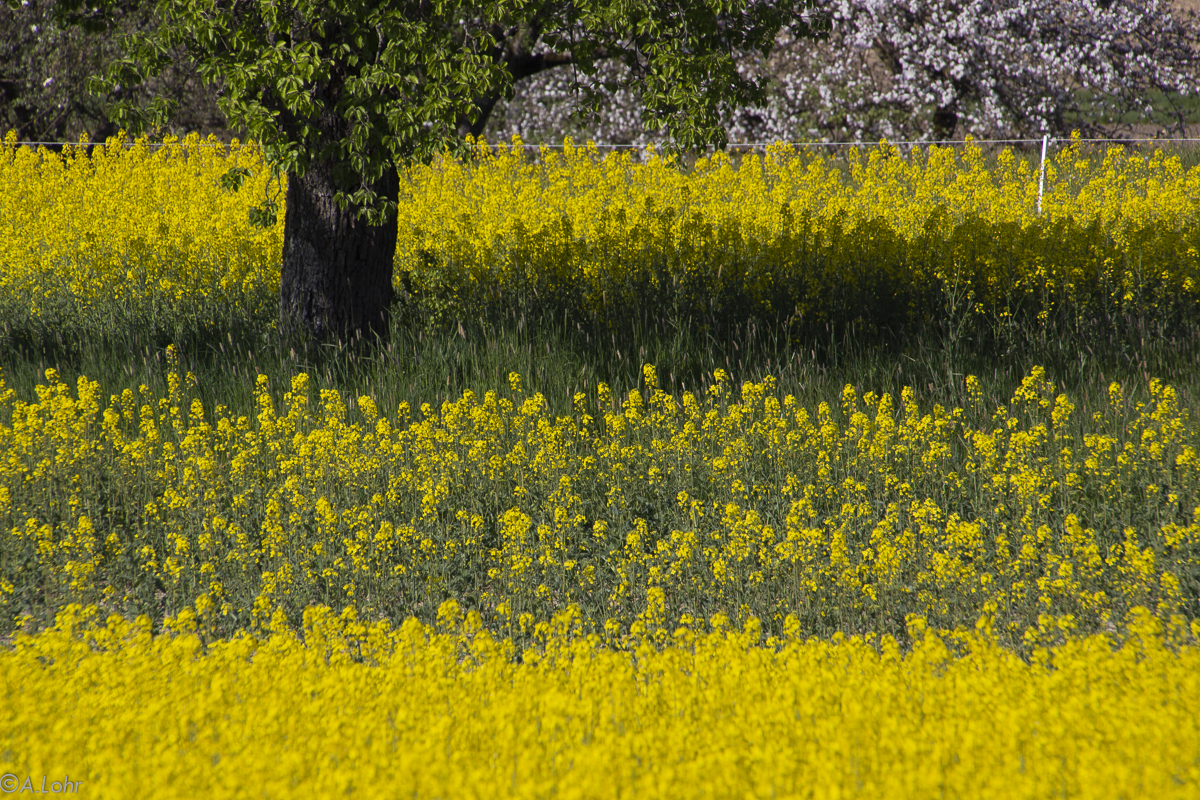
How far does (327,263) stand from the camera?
6520 millimetres

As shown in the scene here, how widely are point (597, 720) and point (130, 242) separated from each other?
7.93m

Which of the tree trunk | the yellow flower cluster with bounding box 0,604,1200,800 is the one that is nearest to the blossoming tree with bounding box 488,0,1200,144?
the tree trunk

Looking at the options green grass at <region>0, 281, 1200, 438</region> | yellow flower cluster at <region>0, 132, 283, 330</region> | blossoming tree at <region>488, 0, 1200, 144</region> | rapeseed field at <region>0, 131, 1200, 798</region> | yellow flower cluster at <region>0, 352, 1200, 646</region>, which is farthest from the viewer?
blossoming tree at <region>488, 0, 1200, 144</region>

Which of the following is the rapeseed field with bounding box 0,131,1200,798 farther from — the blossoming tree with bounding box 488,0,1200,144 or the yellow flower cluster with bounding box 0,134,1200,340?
the blossoming tree with bounding box 488,0,1200,144

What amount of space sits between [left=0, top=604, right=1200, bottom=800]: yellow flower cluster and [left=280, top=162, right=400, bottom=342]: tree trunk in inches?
146

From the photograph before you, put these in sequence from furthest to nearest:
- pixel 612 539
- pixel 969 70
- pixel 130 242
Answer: pixel 969 70 → pixel 130 242 → pixel 612 539

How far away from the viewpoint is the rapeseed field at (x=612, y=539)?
7.70ft

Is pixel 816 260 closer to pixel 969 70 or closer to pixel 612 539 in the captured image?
pixel 612 539

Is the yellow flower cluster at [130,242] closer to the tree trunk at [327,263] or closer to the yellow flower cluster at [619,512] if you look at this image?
the tree trunk at [327,263]

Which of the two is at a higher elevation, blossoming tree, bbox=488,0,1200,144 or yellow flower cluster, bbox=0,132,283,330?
blossoming tree, bbox=488,0,1200,144

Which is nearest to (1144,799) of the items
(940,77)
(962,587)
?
(962,587)

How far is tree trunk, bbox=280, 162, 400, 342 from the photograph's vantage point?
6465 mm

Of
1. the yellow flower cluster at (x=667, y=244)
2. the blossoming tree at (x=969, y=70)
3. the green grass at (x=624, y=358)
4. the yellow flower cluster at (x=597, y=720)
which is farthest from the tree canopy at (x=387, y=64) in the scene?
the blossoming tree at (x=969, y=70)

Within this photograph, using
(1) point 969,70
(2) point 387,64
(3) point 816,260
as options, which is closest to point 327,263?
(2) point 387,64
